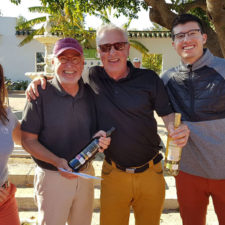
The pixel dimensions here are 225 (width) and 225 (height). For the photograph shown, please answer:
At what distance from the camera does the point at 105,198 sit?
248cm

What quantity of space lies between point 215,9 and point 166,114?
10.5ft

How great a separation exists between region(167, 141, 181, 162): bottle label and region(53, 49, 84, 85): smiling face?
998mm

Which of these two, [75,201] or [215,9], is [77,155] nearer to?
[75,201]

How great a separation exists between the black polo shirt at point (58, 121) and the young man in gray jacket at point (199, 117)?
36.2 inches

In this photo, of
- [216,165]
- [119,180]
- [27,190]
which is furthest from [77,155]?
[27,190]

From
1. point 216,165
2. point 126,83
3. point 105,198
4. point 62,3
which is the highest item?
point 62,3

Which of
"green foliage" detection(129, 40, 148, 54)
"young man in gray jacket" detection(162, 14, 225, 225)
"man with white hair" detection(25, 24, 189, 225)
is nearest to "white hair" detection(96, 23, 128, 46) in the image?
"man with white hair" detection(25, 24, 189, 225)

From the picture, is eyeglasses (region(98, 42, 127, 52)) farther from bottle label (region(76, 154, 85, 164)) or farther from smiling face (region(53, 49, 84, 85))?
bottle label (region(76, 154, 85, 164))

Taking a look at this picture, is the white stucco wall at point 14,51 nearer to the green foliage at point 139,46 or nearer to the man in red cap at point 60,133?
the green foliage at point 139,46

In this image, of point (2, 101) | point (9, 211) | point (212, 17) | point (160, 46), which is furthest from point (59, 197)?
point (160, 46)

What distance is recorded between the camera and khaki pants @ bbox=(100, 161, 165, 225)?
7.89 ft

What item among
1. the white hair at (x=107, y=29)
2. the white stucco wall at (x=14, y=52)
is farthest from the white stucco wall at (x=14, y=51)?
the white hair at (x=107, y=29)

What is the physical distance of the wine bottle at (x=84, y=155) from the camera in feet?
6.84

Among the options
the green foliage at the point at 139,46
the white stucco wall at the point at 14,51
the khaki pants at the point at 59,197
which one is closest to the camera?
the khaki pants at the point at 59,197
